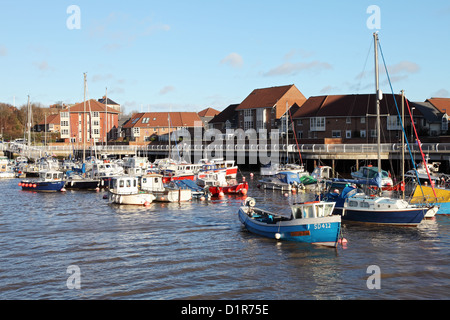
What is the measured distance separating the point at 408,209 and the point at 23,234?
77.0 ft

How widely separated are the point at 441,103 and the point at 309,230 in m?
76.2

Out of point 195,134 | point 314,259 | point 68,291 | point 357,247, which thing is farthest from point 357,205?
point 195,134

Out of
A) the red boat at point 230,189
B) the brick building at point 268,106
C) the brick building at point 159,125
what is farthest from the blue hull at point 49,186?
the brick building at point 159,125

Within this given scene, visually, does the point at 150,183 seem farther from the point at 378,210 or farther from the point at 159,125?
the point at 159,125

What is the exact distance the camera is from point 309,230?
2594 centimetres

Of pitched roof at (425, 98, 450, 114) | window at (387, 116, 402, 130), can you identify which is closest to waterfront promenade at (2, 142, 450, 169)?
window at (387, 116, 402, 130)

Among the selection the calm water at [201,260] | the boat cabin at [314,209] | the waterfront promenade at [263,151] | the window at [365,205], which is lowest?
the calm water at [201,260]

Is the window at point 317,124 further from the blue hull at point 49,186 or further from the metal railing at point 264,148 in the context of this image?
the blue hull at point 49,186

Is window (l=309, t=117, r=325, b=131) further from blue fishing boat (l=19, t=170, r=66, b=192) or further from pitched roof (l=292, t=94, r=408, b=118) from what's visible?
blue fishing boat (l=19, t=170, r=66, b=192)

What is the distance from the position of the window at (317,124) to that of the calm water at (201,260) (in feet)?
177

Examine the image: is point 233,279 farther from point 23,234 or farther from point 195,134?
point 195,134

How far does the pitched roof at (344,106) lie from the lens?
7958 cm

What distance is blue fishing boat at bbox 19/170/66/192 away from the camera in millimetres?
52656

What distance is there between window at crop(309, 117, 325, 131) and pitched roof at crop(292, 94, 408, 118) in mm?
739
